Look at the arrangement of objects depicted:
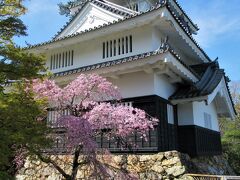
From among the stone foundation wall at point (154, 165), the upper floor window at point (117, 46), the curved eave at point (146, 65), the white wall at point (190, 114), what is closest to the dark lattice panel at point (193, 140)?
the white wall at point (190, 114)

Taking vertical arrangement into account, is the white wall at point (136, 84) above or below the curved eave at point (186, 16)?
below

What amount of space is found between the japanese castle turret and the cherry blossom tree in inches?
83.2

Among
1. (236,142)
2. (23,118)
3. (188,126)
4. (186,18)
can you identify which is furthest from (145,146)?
(236,142)

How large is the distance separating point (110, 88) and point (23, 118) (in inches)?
109

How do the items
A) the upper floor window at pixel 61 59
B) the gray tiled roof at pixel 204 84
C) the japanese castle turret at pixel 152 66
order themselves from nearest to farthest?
the japanese castle turret at pixel 152 66, the gray tiled roof at pixel 204 84, the upper floor window at pixel 61 59

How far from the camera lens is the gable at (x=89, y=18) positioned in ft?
42.2

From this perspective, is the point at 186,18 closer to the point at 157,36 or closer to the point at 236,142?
the point at 157,36

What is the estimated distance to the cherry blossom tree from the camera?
679 cm

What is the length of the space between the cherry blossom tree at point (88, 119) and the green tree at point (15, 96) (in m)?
0.75

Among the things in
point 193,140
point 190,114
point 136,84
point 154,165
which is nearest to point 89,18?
point 136,84

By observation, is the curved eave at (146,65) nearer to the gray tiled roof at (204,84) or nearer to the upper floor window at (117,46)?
the gray tiled roof at (204,84)

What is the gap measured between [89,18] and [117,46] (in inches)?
112

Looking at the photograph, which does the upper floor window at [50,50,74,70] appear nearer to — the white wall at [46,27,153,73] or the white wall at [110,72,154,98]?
the white wall at [46,27,153,73]

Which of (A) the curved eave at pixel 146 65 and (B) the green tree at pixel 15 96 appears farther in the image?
(A) the curved eave at pixel 146 65
